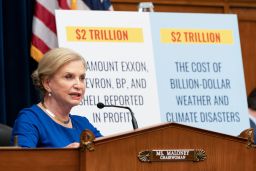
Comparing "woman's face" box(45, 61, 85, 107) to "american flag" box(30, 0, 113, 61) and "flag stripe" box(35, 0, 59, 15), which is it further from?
"flag stripe" box(35, 0, 59, 15)

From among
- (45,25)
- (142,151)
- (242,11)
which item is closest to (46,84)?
(142,151)

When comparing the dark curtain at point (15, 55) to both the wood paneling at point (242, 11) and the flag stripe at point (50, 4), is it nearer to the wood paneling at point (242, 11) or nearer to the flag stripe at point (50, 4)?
the flag stripe at point (50, 4)

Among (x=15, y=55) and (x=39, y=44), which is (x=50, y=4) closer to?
(x=39, y=44)

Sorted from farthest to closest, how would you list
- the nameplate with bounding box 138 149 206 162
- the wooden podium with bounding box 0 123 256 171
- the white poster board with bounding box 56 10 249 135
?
the white poster board with bounding box 56 10 249 135 → the nameplate with bounding box 138 149 206 162 → the wooden podium with bounding box 0 123 256 171

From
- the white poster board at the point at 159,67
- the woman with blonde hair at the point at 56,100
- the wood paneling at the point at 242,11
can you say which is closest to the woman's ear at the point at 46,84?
the woman with blonde hair at the point at 56,100

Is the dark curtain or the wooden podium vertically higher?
the dark curtain

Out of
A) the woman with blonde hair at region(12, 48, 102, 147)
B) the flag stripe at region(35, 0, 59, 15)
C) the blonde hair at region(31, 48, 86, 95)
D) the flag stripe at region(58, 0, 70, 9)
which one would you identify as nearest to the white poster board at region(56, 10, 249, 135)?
the flag stripe at region(58, 0, 70, 9)

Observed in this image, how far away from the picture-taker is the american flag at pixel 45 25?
6531mm

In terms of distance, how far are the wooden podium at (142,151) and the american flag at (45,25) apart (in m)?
3.68

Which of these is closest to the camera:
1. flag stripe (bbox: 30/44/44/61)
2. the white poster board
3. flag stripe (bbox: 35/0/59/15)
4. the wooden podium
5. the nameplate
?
the wooden podium

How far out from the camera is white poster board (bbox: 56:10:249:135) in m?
5.79

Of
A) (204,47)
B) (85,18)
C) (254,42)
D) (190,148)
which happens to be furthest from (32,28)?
(190,148)

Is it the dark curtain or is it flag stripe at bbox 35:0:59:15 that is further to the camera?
the dark curtain

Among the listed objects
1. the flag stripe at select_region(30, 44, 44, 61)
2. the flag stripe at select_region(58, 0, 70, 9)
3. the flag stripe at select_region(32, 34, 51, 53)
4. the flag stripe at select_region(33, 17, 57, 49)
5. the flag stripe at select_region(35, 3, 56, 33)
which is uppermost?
the flag stripe at select_region(58, 0, 70, 9)
